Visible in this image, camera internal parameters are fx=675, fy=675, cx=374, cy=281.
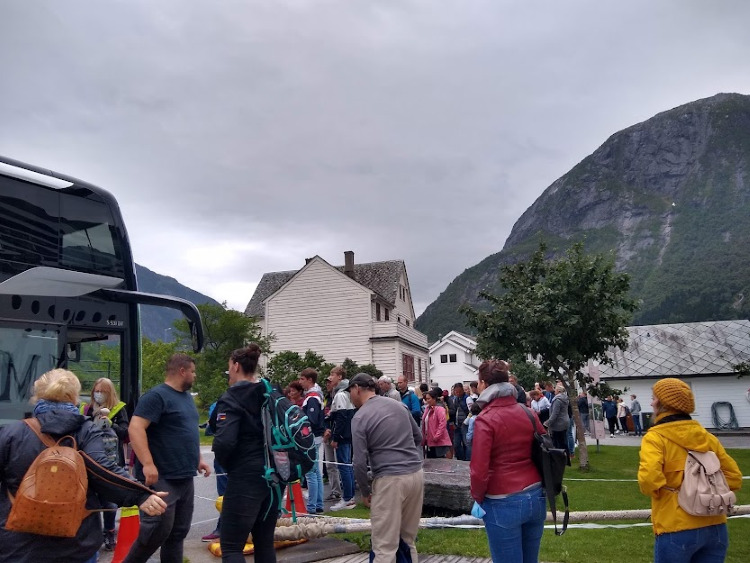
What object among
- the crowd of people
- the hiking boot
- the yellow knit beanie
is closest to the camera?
the crowd of people

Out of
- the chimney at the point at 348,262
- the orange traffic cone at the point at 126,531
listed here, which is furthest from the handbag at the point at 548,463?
the chimney at the point at 348,262

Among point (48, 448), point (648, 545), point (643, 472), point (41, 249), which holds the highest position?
point (41, 249)

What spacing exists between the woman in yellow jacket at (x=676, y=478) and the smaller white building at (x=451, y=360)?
70747 millimetres

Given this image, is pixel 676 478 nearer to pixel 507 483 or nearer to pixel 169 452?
pixel 507 483

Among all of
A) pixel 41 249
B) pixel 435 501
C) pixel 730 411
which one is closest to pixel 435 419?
pixel 435 501

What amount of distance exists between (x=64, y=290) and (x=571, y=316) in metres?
11.7

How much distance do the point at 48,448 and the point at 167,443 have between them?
5.58 ft

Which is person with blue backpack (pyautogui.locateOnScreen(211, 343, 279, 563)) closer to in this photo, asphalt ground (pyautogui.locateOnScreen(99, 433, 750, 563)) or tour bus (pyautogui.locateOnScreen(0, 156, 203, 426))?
asphalt ground (pyautogui.locateOnScreen(99, 433, 750, 563))

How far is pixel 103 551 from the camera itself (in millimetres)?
8148

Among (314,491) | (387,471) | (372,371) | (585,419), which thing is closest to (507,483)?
(387,471)

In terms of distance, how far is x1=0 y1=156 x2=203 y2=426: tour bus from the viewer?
7852mm

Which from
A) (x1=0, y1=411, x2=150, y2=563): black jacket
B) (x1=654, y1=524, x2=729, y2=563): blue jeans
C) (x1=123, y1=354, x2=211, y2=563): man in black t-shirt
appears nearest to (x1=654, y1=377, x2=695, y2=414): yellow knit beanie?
(x1=654, y1=524, x2=729, y2=563): blue jeans

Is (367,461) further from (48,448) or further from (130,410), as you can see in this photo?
(130,410)

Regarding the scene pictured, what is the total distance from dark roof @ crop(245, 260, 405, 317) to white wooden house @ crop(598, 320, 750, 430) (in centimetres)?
1426
